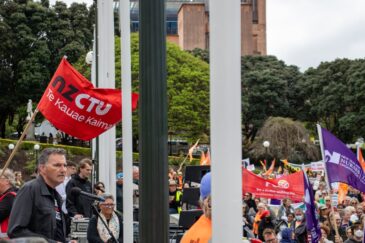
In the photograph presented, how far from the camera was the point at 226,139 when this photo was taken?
14.9 ft

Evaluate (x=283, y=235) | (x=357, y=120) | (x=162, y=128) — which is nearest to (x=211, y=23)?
(x=162, y=128)

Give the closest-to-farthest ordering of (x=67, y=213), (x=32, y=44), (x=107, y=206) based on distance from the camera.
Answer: (x=107, y=206)
(x=67, y=213)
(x=32, y=44)

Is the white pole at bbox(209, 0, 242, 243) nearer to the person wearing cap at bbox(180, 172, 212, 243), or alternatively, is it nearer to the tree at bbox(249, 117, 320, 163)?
the person wearing cap at bbox(180, 172, 212, 243)

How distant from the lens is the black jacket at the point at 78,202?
10345 mm

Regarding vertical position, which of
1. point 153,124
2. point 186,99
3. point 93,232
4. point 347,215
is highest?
point 186,99

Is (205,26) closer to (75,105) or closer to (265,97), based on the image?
(265,97)

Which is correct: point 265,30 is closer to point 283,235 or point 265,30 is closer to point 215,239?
point 283,235

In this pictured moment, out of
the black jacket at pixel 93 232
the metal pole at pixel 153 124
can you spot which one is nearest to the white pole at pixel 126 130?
the black jacket at pixel 93 232

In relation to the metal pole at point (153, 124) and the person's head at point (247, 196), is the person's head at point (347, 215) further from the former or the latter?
the metal pole at point (153, 124)

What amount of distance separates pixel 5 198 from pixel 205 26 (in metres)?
93.6

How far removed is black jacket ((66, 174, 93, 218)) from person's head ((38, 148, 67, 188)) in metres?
4.01

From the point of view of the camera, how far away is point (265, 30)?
10738 cm

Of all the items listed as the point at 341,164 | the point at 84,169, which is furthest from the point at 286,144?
the point at 84,169

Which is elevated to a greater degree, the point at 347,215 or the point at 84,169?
the point at 84,169
